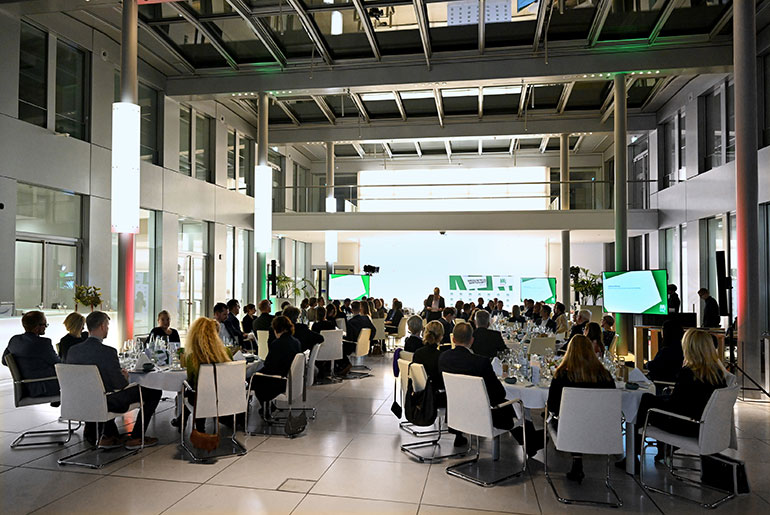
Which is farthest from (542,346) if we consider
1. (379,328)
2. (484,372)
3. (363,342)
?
(379,328)

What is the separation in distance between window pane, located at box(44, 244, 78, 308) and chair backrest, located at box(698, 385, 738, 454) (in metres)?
9.42

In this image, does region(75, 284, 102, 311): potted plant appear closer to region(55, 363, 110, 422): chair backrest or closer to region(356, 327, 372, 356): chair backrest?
region(356, 327, 372, 356): chair backrest

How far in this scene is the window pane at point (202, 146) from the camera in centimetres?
1461

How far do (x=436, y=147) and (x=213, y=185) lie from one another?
8.98 m

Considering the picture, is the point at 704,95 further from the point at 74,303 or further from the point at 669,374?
the point at 74,303

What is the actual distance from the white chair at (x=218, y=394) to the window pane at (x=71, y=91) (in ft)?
22.9

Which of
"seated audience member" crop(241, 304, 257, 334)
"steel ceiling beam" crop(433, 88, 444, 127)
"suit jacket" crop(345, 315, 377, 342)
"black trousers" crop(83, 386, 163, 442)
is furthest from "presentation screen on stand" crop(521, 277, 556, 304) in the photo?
"black trousers" crop(83, 386, 163, 442)

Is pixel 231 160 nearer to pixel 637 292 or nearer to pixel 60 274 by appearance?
pixel 60 274

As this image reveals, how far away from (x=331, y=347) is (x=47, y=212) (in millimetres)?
5379

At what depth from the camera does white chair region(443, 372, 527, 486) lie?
178 inches

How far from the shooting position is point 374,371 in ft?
33.5

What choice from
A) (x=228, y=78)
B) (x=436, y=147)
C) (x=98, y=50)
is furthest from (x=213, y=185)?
(x=436, y=147)

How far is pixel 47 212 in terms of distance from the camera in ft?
31.5

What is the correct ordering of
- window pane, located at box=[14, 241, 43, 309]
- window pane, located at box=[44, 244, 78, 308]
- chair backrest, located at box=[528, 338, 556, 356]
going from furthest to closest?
window pane, located at box=[44, 244, 78, 308] → window pane, located at box=[14, 241, 43, 309] → chair backrest, located at box=[528, 338, 556, 356]
